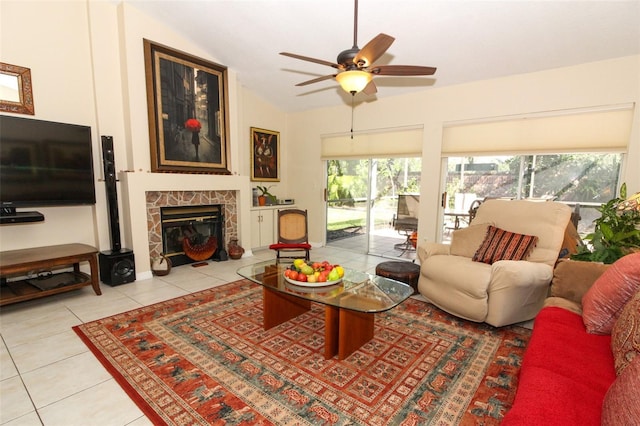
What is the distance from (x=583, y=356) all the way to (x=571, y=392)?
39 centimetres

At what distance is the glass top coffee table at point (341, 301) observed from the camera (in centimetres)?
220

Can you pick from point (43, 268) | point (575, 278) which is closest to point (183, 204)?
point (43, 268)

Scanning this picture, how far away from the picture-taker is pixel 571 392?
4.11ft

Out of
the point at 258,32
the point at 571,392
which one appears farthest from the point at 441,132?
the point at 571,392

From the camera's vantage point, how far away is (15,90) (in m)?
3.27

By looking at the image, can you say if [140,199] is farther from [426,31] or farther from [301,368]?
[426,31]

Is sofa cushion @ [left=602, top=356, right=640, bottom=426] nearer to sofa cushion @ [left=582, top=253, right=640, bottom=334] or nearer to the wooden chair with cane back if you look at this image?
sofa cushion @ [left=582, top=253, right=640, bottom=334]

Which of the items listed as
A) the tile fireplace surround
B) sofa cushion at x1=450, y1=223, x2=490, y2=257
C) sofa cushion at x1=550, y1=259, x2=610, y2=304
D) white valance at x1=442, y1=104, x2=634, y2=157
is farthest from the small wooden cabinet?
sofa cushion at x1=550, y1=259, x2=610, y2=304

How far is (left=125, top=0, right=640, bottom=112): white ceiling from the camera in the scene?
112 inches

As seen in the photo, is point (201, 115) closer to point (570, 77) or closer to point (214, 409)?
point (214, 409)

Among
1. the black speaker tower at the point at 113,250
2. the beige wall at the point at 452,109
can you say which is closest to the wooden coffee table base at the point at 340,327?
the black speaker tower at the point at 113,250

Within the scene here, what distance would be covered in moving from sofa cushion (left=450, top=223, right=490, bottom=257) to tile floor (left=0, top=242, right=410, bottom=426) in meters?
2.86

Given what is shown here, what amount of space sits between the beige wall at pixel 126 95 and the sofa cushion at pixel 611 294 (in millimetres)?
2241

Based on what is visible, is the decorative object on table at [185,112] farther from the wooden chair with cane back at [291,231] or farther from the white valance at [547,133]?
the white valance at [547,133]
